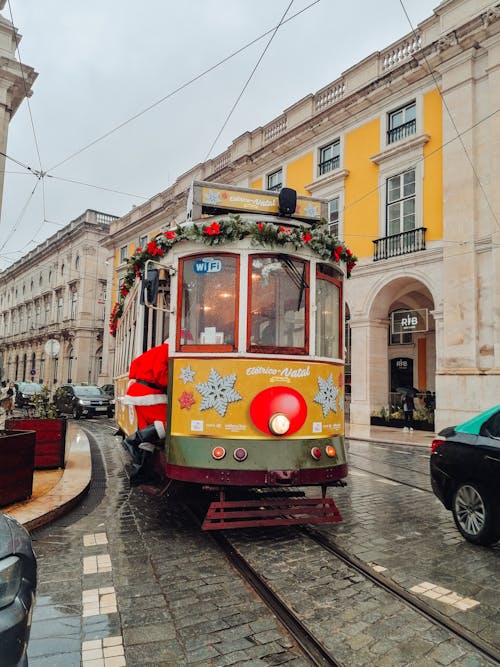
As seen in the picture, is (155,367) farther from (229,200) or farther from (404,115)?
(404,115)

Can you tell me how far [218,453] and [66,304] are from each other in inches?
1710

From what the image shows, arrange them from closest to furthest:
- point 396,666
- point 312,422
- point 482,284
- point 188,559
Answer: point 396,666 → point 188,559 → point 312,422 → point 482,284

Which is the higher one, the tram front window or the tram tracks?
the tram front window

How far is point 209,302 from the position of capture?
509 cm

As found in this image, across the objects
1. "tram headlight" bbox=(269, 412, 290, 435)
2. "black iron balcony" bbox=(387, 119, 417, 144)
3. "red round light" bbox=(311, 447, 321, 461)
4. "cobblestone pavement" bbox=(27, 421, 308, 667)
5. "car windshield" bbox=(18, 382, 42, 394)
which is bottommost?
"cobblestone pavement" bbox=(27, 421, 308, 667)

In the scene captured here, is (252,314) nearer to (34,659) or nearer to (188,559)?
(188,559)

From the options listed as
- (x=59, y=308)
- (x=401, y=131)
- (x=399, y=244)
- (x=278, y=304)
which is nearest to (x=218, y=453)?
(x=278, y=304)

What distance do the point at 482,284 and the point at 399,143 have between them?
6190 millimetres

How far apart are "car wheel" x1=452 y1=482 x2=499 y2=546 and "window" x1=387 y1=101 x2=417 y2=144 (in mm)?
15499

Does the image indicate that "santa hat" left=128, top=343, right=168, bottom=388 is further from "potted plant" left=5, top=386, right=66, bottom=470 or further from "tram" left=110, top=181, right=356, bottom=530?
"potted plant" left=5, top=386, right=66, bottom=470

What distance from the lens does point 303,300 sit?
5172mm

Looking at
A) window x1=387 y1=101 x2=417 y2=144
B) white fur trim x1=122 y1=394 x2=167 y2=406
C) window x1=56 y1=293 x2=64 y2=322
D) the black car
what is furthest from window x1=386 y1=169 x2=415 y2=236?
window x1=56 y1=293 x2=64 y2=322

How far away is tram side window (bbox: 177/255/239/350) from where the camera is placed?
5012mm

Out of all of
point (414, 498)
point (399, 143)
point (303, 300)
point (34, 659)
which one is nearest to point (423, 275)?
point (399, 143)
